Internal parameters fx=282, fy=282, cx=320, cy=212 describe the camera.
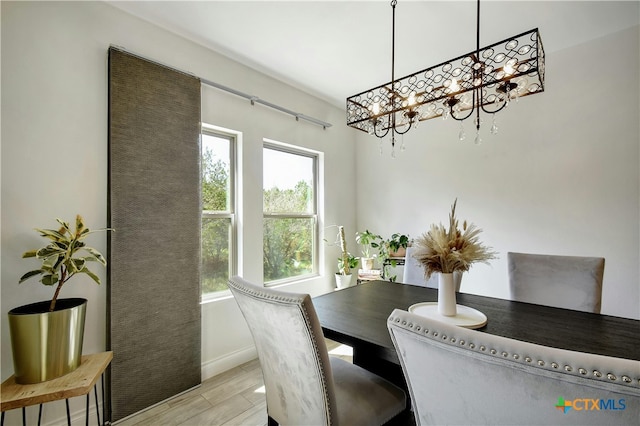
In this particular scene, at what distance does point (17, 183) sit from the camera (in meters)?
1.54

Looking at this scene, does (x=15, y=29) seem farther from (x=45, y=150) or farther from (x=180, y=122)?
(x=180, y=122)

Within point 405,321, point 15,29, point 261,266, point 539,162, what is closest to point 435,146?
point 539,162

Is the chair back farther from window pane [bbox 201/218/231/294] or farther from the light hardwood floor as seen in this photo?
window pane [bbox 201/218/231/294]

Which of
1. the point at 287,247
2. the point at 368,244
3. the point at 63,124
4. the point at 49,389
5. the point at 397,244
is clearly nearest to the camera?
the point at 49,389

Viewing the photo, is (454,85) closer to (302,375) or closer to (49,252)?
(302,375)

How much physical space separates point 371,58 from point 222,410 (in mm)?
3008

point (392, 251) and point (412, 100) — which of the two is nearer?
point (412, 100)

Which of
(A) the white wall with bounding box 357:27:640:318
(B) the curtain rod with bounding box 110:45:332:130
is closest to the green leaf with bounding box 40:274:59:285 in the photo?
(B) the curtain rod with bounding box 110:45:332:130

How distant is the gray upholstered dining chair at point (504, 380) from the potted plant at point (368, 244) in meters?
2.61

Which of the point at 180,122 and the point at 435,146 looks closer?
the point at 180,122

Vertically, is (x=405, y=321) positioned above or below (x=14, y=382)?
above

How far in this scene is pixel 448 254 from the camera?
132 centimetres

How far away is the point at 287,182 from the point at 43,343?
2.28 meters

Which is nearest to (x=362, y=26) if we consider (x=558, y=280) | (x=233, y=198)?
(x=233, y=198)
